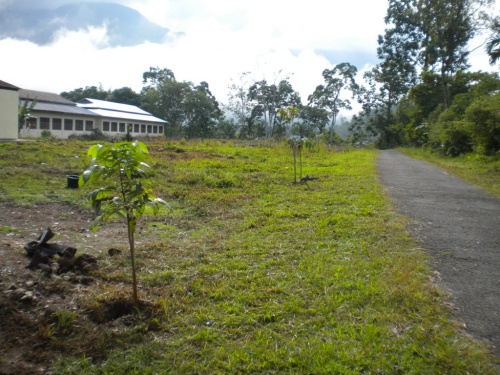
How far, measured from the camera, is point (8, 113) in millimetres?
23781

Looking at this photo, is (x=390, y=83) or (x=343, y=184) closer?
(x=343, y=184)

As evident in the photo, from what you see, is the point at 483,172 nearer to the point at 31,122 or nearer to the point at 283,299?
the point at 283,299

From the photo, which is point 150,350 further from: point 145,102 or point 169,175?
point 145,102

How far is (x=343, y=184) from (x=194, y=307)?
7465 millimetres

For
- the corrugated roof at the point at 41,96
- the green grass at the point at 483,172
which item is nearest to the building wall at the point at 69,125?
the corrugated roof at the point at 41,96

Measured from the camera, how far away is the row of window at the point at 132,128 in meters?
41.7

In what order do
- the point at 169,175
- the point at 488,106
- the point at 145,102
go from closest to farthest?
1. the point at 169,175
2. the point at 488,106
3. the point at 145,102

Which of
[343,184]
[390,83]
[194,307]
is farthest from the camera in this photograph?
[390,83]

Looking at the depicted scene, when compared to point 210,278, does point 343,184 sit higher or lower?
Answer: higher

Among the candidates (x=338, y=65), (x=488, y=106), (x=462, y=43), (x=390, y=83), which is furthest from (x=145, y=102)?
(x=488, y=106)

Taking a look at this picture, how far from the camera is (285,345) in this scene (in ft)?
8.77

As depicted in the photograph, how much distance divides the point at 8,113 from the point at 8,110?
7.0 inches

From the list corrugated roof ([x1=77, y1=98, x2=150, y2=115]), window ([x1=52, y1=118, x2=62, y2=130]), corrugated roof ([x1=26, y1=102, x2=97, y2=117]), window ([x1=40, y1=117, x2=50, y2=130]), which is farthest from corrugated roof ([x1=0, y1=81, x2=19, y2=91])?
corrugated roof ([x1=77, y1=98, x2=150, y2=115])

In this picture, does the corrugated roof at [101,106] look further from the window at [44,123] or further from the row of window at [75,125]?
the window at [44,123]
